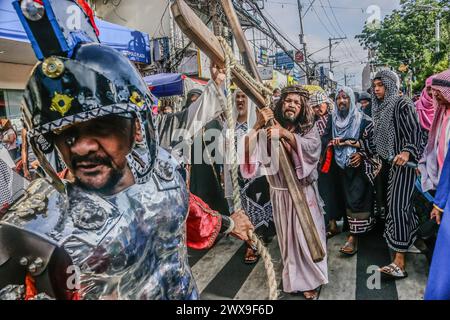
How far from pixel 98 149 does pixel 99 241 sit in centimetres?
28

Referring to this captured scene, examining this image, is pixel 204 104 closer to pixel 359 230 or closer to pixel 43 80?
pixel 43 80

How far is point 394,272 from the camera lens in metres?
2.97

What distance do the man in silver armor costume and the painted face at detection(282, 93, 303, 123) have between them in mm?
1753

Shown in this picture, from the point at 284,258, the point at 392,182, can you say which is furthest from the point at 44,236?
the point at 392,182

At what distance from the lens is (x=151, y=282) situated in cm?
117

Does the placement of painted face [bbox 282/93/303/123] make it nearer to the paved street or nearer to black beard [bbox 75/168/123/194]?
the paved street

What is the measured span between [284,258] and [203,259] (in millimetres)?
1167

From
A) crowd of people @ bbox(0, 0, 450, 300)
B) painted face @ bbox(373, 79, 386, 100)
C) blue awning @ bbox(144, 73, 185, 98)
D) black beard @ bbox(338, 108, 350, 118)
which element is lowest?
crowd of people @ bbox(0, 0, 450, 300)

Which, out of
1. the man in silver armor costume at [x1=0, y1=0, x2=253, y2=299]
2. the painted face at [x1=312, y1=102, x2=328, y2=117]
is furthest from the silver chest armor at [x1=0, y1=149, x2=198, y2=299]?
the painted face at [x1=312, y1=102, x2=328, y2=117]

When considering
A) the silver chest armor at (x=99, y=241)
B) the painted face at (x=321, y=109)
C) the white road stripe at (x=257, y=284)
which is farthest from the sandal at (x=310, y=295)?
the painted face at (x=321, y=109)

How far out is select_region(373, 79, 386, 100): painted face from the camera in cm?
334

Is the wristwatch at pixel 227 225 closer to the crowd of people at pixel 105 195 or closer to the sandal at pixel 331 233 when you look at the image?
the crowd of people at pixel 105 195

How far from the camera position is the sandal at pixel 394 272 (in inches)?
116

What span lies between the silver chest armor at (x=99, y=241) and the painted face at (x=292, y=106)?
66.0 inches
